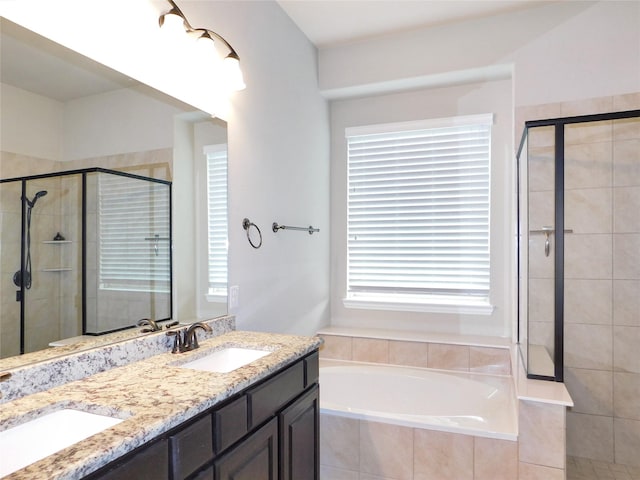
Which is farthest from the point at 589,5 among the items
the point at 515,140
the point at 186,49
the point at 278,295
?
the point at 278,295

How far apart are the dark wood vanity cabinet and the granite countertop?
0.04 meters

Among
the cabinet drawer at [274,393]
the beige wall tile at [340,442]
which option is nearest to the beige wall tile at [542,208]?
the beige wall tile at [340,442]

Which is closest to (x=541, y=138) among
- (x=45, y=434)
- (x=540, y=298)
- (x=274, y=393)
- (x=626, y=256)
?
(x=626, y=256)

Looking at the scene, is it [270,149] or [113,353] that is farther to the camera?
[270,149]

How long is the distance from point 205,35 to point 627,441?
136 inches

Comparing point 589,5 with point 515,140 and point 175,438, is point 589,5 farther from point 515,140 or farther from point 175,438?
point 175,438

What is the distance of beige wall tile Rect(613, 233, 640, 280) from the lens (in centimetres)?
268

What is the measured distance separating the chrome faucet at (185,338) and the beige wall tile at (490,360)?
2056mm

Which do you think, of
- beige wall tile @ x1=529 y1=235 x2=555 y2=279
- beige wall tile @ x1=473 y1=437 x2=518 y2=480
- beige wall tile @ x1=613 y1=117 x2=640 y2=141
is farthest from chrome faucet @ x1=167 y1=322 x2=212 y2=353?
beige wall tile @ x1=613 y1=117 x2=640 y2=141

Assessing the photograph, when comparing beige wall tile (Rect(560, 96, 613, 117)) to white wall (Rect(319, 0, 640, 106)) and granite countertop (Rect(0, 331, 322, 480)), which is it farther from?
granite countertop (Rect(0, 331, 322, 480))

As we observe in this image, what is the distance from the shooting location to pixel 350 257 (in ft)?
11.9

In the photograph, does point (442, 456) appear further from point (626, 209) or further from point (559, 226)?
point (626, 209)

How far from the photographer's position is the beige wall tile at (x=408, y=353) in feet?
10.1

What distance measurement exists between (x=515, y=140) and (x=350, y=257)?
1583mm
